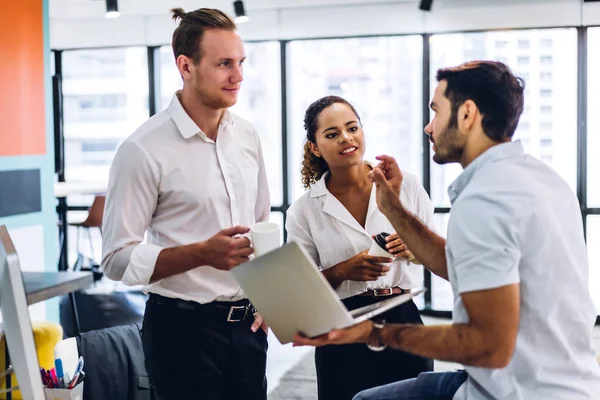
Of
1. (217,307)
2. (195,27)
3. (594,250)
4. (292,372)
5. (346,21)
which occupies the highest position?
(346,21)

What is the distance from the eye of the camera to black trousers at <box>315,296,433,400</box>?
2.25m

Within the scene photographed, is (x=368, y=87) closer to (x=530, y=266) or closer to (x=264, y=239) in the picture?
(x=264, y=239)

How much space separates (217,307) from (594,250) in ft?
16.2

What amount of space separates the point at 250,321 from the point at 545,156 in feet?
15.6

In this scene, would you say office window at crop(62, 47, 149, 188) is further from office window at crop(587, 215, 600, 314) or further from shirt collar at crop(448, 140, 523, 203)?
shirt collar at crop(448, 140, 523, 203)

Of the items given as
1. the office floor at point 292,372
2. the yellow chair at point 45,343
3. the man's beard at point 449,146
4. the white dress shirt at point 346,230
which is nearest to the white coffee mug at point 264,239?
the man's beard at point 449,146

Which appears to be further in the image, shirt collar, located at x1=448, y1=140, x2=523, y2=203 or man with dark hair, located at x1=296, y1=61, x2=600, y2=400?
shirt collar, located at x1=448, y1=140, x2=523, y2=203

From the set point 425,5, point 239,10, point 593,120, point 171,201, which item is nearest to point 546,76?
point 593,120

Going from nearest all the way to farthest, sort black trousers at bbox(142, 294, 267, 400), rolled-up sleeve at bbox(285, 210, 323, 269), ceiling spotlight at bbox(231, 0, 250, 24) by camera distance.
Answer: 1. black trousers at bbox(142, 294, 267, 400)
2. rolled-up sleeve at bbox(285, 210, 323, 269)
3. ceiling spotlight at bbox(231, 0, 250, 24)

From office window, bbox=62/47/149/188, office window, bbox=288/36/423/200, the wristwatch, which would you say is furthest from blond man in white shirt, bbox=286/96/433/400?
office window, bbox=62/47/149/188

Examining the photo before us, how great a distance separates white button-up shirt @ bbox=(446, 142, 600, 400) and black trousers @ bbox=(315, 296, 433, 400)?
71 cm

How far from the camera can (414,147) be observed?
21.1 ft

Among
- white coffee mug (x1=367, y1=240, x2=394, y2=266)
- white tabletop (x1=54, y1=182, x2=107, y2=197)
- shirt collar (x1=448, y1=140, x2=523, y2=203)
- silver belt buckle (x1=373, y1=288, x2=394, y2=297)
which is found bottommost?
silver belt buckle (x1=373, y1=288, x2=394, y2=297)

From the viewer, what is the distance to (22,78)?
4371 millimetres
